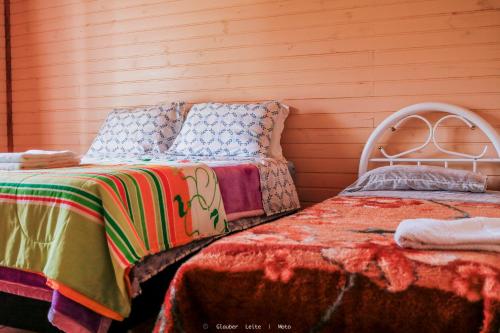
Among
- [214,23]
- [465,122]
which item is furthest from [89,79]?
[465,122]

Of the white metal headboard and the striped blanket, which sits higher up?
the white metal headboard

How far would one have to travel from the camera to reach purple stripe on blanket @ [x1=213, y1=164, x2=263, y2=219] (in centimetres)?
207

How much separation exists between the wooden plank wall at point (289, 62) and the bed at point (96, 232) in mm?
1083

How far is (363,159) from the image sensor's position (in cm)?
258

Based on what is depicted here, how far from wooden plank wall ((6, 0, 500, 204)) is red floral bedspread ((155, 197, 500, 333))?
1.59 m

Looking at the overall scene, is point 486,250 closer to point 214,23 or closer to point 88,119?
point 214,23

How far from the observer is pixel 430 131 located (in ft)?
8.21

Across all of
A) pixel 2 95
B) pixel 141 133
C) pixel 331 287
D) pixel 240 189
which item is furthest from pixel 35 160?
pixel 2 95

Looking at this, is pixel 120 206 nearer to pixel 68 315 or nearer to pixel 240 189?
pixel 68 315

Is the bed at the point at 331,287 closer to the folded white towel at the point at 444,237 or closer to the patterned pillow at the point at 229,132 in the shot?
the folded white towel at the point at 444,237

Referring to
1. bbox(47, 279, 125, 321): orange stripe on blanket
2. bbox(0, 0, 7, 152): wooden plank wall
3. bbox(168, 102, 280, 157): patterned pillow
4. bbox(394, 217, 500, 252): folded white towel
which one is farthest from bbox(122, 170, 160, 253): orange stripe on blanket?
bbox(0, 0, 7, 152): wooden plank wall

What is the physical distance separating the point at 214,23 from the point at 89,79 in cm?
115

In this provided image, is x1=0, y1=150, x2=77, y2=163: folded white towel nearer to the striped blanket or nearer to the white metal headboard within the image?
the striped blanket

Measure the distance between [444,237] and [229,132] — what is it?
1691 mm
